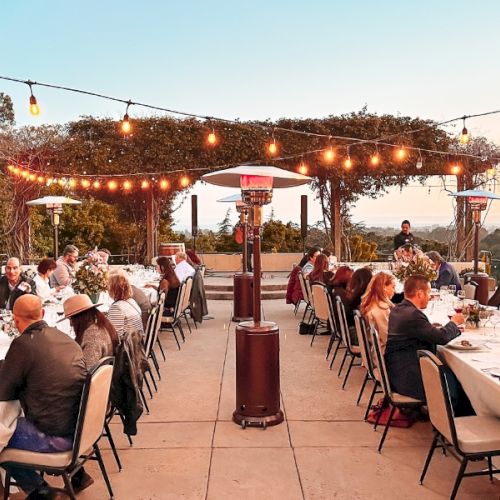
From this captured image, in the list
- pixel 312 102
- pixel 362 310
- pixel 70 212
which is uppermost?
pixel 312 102

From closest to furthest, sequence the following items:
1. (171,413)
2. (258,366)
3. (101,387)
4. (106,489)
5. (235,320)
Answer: (101,387)
(106,489)
(258,366)
(171,413)
(235,320)

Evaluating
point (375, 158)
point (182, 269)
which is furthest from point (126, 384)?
point (375, 158)

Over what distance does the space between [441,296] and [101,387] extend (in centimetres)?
460

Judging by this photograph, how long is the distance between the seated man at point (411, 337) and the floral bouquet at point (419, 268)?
10.4ft

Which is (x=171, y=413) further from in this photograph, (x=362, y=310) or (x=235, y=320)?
(x=235, y=320)

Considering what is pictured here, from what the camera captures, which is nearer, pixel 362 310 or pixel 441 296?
pixel 362 310

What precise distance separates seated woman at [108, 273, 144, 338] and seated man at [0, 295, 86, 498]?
1.80m

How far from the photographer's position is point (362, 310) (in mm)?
5160

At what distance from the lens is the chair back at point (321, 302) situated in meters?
6.98

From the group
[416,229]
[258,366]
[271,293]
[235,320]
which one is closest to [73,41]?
[271,293]

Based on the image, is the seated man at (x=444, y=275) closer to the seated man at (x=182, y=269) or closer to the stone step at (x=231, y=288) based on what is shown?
the seated man at (x=182, y=269)

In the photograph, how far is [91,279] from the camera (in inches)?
253

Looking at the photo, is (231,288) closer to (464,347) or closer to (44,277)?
(44,277)

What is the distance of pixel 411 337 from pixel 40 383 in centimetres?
243
